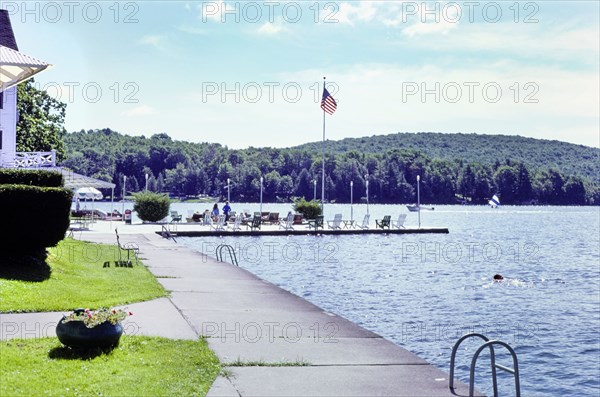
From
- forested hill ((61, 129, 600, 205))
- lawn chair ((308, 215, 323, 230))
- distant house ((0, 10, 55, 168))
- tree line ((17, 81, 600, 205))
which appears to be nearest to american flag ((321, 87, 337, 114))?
lawn chair ((308, 215, 323, 230))

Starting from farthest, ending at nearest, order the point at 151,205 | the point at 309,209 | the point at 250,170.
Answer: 1. the point at 250,170
2. the point at 309,209
3. the point at 151,205

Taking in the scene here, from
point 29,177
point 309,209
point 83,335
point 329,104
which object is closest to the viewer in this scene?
point 83,335

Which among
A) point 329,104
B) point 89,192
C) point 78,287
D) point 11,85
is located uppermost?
point 329,104

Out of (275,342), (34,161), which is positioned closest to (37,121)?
(34,161)

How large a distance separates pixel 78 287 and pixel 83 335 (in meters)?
7.02

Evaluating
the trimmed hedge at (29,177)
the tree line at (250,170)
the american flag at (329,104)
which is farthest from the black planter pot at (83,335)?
the tree line at (250,170)

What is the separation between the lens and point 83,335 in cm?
1000

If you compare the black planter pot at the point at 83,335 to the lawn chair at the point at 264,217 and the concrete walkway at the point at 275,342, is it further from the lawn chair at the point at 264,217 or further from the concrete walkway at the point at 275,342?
the lawn chair at the point at 264,217

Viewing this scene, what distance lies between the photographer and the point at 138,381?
8.88 m

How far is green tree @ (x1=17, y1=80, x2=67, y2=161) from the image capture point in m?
51.7

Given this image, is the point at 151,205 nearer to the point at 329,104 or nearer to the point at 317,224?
the point at 317,224

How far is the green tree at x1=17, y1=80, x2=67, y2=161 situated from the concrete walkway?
36774mm

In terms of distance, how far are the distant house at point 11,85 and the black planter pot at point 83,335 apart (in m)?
6.97

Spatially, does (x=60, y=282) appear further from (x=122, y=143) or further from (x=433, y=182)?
(x=433, y=182)
